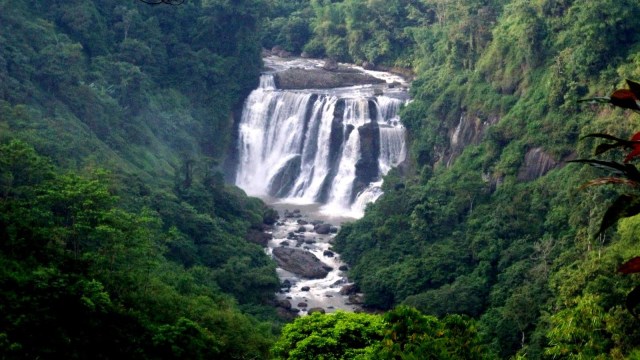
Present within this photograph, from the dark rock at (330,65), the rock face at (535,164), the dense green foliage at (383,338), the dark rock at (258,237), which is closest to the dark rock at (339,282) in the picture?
the dark rock at (258,237)

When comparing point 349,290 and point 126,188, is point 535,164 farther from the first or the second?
point 126,188

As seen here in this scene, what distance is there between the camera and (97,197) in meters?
23.2

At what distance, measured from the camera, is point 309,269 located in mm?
33531

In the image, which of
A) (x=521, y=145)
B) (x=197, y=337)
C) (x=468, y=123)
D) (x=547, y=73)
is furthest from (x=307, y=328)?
(x=468, y=123)

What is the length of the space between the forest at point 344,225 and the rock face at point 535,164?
0.10 meters

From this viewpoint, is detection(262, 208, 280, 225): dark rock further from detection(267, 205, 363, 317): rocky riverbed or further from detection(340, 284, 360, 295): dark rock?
detection(340, 284, 360, 295): dark rock

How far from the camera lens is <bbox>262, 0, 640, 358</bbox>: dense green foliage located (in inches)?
951

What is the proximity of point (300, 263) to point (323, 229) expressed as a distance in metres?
3.97

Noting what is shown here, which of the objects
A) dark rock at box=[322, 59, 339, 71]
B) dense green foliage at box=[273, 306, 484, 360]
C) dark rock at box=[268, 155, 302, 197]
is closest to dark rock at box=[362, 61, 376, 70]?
dark rock at box=[322, 59, 339, 71]

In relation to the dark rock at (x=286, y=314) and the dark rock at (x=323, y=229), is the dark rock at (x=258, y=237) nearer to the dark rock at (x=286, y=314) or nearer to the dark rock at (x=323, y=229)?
the dark rock at (x=323, y=229)

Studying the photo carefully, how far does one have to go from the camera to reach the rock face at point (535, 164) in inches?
1276

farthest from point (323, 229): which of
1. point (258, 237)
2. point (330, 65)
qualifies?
point (330, 65)

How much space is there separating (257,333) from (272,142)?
2622 centimetres

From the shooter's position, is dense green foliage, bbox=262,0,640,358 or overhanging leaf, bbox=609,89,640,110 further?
dense green foliage, bbox=262,0,640,358
